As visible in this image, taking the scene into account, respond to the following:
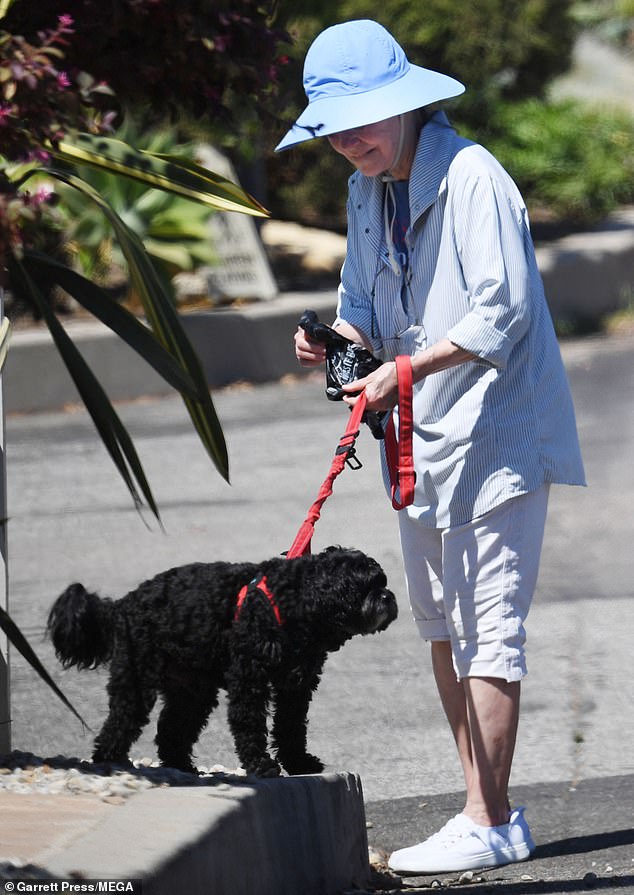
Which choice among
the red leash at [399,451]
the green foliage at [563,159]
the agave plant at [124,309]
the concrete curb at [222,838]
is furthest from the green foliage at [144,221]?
the concrete curb at [222,838]

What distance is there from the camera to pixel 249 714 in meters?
3.59

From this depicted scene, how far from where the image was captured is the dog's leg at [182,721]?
3.76 m

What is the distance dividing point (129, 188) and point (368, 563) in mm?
7555

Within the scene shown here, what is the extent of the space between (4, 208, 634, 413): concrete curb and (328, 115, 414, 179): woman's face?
646 centimetres

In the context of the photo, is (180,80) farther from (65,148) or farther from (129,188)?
(129,188)

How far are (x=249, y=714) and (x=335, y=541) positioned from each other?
10.8 ft

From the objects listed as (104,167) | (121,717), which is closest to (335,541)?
(121,717)

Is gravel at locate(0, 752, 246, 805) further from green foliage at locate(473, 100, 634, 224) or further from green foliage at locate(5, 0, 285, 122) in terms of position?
green foliage at locate(473, 100, 634, 224)

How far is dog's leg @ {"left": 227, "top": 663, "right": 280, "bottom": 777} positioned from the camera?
3586 mm

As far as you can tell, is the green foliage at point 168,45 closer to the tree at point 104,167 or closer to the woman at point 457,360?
the tree at point 104,167

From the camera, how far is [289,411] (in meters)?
9.55

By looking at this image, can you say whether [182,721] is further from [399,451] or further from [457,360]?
[457,360]

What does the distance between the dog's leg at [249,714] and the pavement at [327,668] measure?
22 cm

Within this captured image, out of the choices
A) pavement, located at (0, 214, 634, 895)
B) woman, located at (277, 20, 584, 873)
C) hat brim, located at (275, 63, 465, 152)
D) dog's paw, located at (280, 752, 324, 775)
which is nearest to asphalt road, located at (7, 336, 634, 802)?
pavement, located at (0, 214, 634, 895)
